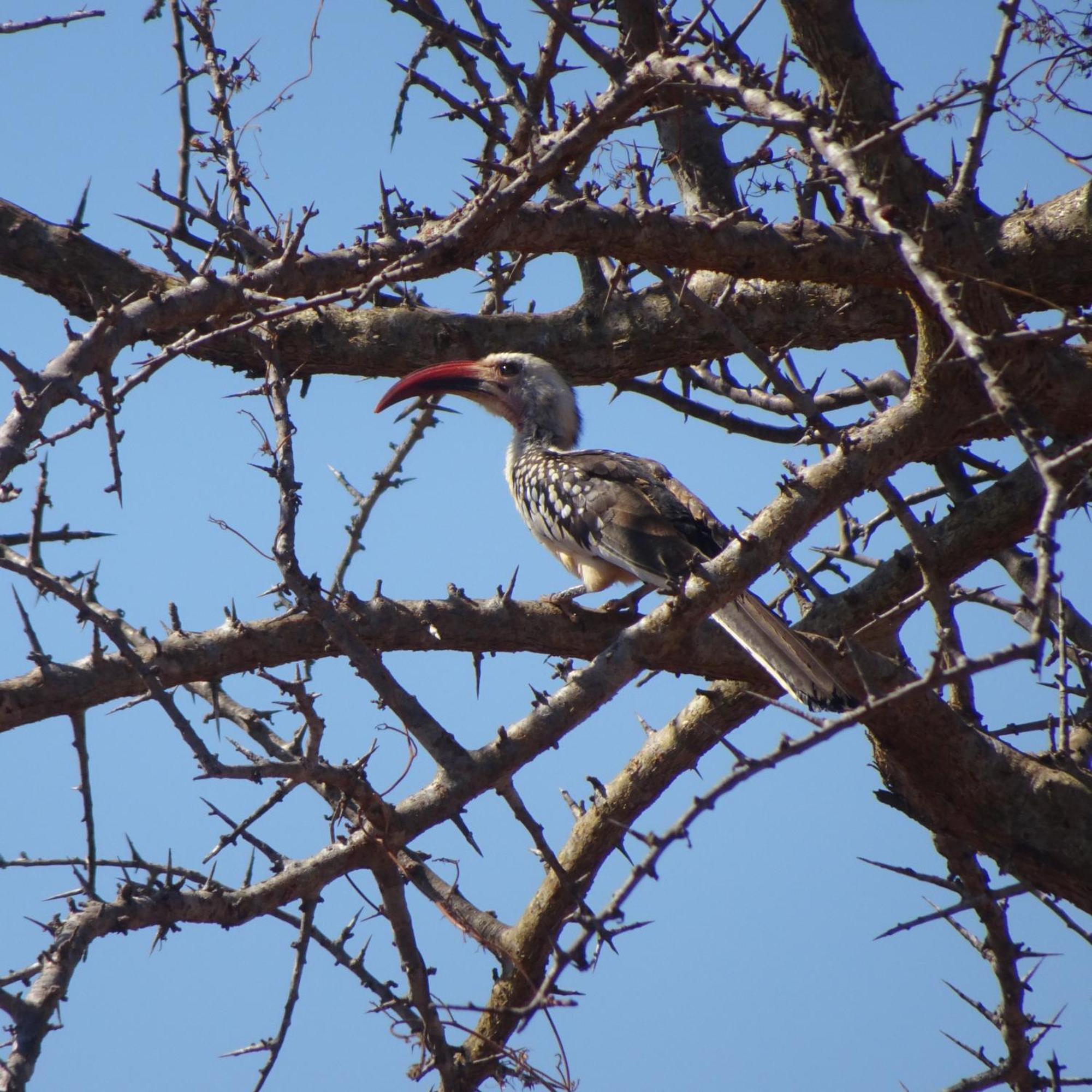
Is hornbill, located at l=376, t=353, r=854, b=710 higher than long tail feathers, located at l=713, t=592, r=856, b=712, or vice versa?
hornbill, located at l=376, t=353, r=854, b=710

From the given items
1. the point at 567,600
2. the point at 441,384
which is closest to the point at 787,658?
the point at 567,600

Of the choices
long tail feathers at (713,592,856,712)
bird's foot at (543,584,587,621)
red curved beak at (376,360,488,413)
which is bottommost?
long tail feathers at (713,592,856,712)

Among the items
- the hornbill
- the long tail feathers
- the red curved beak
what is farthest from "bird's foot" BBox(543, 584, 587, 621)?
the red curved beak

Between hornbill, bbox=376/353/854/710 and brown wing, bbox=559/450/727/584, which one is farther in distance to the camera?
brown wing, bbox=559/450/727/584

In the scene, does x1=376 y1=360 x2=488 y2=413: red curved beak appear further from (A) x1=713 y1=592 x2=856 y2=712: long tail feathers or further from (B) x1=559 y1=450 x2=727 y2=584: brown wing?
(A) x1=713 y1=592 x2=856 y2=712: long tail feathers

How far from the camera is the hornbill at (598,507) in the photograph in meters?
3.41

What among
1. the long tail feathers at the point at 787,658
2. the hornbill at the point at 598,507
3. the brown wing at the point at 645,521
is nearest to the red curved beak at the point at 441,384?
the hornbill at the point at 598,507

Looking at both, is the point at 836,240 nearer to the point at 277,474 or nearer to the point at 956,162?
the point at 956,162

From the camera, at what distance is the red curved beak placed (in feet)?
18.5

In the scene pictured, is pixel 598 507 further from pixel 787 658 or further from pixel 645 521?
pixel 787 658

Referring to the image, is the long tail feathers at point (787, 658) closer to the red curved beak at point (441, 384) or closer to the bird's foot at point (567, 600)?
the bird's foot at point (567, 600)

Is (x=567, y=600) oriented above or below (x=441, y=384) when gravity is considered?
below

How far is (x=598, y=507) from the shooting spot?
4.88 m

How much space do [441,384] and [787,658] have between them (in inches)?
122
